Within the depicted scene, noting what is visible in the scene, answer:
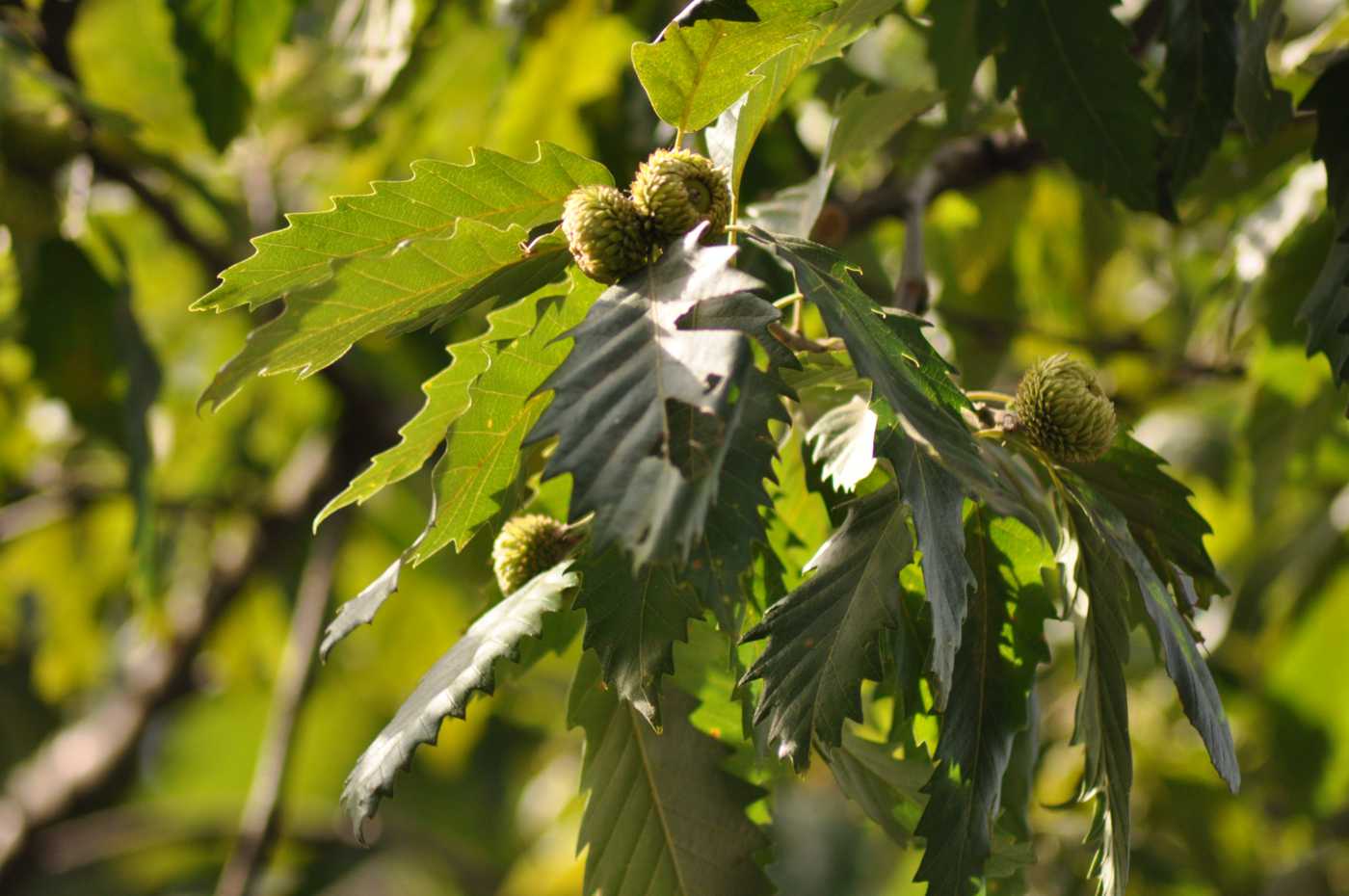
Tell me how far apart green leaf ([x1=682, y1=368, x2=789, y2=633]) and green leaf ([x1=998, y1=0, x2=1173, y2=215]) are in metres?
0.59

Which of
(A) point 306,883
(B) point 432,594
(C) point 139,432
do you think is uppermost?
(C) point 139,432

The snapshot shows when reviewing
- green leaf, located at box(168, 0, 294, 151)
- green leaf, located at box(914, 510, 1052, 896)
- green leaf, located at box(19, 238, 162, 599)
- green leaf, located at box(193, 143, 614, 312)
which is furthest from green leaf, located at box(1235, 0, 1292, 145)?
green leaf, located at box(19, 238, 162, 599)

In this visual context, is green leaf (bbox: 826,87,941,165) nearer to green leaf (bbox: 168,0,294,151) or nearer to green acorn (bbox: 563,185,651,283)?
green acorn (bbox: 563,185,651,283)

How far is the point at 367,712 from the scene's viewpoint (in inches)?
165

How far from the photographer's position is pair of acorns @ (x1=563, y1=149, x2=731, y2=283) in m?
0.69

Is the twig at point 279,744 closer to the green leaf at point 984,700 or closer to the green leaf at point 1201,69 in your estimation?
the green leaf at point 984,700

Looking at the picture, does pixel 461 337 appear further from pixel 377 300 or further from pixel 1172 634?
pixel 1172 634

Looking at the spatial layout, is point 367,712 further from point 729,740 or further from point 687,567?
point 687,567

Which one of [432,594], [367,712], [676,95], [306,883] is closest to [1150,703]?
[432,594]

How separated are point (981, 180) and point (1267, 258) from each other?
0.35 meters

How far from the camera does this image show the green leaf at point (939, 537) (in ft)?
2.05

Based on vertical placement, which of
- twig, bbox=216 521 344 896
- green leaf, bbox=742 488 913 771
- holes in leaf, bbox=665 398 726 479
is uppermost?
holes in leaf, bbox=665 398 726 479

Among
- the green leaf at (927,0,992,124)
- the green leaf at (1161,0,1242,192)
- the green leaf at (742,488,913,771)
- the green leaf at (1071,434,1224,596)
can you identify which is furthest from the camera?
the green leaf at (927,0,992,124)

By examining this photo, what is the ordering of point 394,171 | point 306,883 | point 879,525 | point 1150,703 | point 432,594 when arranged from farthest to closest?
point 306,883 → point 432,594 → point 1150,703 → point 394,171 → point 879,525
